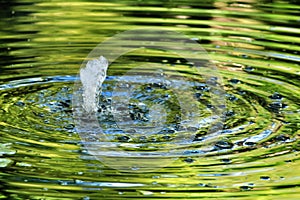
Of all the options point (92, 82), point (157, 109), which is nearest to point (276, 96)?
point (157, 109)

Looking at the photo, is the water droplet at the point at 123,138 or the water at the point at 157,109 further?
the water droplet at the point at 123,138

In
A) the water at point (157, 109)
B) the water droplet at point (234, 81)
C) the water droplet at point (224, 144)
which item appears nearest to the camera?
the water at point (157, 109)

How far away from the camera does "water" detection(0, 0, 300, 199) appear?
12.4 feet

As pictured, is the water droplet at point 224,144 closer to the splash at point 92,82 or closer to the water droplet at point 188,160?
the water droplet at point 188,160

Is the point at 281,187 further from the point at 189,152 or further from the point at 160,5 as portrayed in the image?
the point at 160,5

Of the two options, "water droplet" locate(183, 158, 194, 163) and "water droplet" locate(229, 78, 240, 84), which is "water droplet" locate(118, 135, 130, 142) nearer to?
"water droplet" locate(183, 158, 194, 163)

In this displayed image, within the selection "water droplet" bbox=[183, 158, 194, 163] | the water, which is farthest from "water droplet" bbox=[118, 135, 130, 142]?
"water droplet" bbox=[183, 158, 194, 163]

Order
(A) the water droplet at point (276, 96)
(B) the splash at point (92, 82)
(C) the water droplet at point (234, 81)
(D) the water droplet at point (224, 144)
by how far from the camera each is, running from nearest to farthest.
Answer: (D) the water droplet at point (224, 144)
(B) the splash at point (92, 82)
(A) the water droplet at point (276, 96)
(C) the water droplet at point (234, 81)

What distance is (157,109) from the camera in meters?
4.77

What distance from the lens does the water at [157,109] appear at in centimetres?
378

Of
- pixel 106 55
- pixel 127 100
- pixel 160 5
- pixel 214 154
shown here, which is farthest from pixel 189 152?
pixel 160 5

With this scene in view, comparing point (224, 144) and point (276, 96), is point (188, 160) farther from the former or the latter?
point (276, 96)

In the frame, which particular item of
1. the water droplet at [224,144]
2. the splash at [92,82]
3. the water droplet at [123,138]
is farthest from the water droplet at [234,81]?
the water droplet at [123,138]

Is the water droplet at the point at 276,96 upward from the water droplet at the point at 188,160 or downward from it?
upward
